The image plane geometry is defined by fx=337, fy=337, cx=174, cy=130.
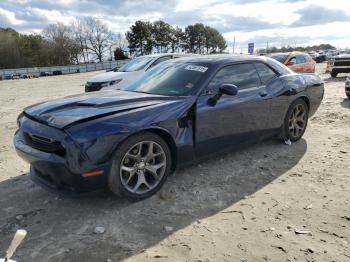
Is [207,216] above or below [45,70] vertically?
above

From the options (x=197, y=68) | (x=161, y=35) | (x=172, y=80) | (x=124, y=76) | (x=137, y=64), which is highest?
(x=161, y=35)

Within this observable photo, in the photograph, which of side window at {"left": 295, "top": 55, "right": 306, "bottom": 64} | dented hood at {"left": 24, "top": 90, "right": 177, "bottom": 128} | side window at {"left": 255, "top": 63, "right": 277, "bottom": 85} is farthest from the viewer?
side window at {"left": 295, "top": 55, "right": 306, "bottom": 64}

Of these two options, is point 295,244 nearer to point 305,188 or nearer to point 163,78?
point 305,188

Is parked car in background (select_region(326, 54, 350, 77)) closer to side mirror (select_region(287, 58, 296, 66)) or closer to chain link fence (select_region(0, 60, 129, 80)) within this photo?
side mirror (select_region(287, 58, 296, 66))

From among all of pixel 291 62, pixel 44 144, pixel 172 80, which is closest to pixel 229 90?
pixel 172 80

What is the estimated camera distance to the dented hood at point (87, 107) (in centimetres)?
335

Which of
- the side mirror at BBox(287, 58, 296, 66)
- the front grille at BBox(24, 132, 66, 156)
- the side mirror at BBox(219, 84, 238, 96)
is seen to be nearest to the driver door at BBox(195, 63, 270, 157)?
the side mirror at BBox(219, 84, 238, 96)

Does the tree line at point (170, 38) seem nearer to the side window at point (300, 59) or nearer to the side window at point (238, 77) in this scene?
the side window at point (300, 59)

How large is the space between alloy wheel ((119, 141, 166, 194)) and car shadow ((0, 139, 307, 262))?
0.57 ft

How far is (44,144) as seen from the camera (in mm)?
3391

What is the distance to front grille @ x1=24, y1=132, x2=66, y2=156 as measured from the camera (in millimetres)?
3250

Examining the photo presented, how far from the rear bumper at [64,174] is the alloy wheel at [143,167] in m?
0.27

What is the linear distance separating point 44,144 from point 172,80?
71.2 inches

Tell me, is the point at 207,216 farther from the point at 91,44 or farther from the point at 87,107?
the point at 91,44
